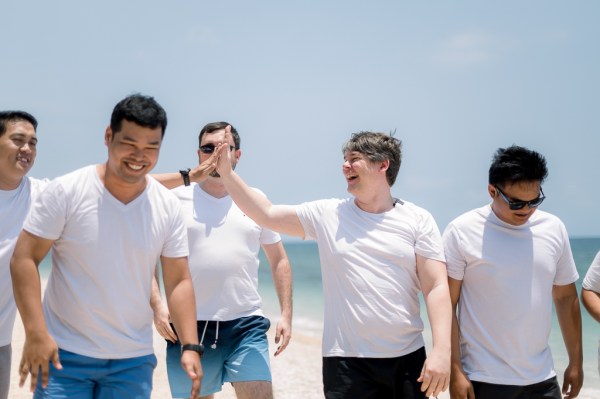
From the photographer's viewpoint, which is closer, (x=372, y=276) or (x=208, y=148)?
(x=372, y=276)

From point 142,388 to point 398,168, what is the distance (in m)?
Answer: 2.20

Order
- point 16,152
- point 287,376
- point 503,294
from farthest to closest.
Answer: point 287,376, point 16,152, point 503,294

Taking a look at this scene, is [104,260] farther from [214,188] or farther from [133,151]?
[214,188]

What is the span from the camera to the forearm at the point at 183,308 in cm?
441

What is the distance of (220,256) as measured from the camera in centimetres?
592

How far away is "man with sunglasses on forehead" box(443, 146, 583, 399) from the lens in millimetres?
4941

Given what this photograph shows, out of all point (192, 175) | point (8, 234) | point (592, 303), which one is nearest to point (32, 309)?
point (8, 234)

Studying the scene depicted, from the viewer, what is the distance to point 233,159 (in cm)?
615

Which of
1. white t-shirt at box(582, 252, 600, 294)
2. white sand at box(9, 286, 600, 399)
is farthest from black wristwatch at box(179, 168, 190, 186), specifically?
white sand at box(9, 286, 600, 399)

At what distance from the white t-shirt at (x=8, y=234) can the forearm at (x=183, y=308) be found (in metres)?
1.28

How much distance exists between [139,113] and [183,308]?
112cm

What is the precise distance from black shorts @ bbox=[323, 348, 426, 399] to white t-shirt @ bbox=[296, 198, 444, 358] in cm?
5

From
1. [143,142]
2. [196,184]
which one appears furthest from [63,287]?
[196,184]

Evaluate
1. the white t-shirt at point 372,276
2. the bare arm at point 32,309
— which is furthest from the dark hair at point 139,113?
the white t-shirt at point 372,276
